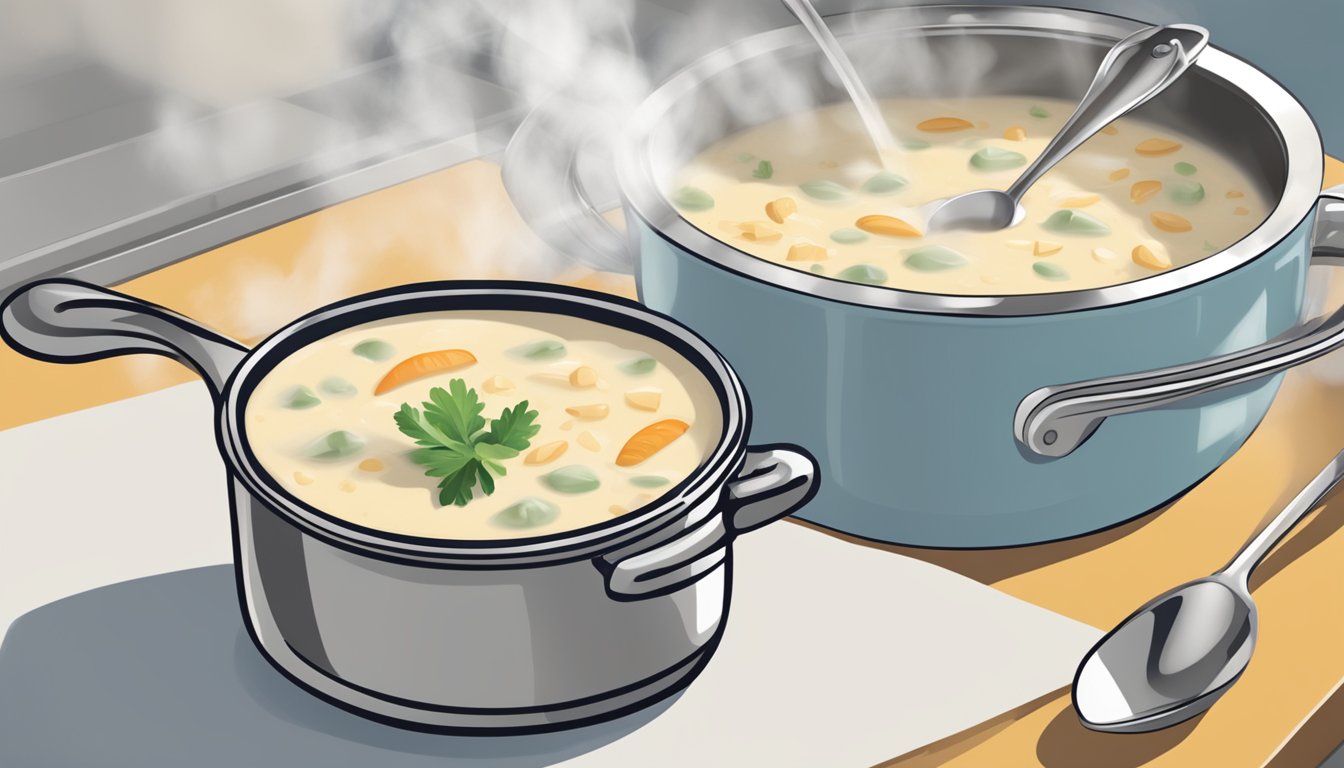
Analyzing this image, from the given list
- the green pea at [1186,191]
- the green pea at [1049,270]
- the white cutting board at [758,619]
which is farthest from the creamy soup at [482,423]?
the green pea at [1186,191]

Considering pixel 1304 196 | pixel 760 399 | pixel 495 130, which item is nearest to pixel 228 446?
pixel 760 399

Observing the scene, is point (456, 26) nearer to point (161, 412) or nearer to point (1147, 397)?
point (161, 412)

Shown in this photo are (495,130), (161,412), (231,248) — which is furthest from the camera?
(495,130)

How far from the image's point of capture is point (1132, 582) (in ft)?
2.77

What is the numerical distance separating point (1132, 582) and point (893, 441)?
6.3 inches

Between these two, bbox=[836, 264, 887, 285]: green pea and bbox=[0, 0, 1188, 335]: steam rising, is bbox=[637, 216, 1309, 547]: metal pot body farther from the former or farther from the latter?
bbox=[0, 0, 1188, 335]: steam rising

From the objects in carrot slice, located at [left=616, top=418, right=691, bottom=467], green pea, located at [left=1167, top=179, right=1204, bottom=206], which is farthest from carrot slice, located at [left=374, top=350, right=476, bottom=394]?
green pea, located at [left=1167, top=179, right=1204, bottom=206]

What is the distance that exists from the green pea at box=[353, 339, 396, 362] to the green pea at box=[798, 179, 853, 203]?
0.28m

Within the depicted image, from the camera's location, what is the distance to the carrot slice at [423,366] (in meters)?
0.80

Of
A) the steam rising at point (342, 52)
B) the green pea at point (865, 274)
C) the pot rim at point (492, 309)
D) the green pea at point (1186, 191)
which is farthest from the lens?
the steam rising at point (342, 52)

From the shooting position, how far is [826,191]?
0.97 m

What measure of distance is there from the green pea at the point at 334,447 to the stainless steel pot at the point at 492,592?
3 centimetres

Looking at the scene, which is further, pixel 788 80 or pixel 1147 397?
pixel 788 80

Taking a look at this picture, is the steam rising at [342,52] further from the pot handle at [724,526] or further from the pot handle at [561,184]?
the pot handle at [724,526]
